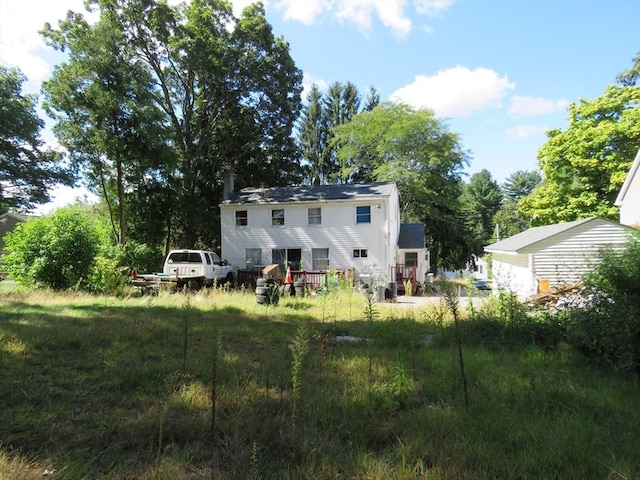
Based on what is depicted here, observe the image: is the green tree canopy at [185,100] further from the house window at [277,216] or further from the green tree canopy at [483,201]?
the green tree canopy at [483,201]

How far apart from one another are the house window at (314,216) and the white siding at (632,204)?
15.6m

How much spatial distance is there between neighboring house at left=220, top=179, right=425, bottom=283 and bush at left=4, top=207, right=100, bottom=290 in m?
9.95

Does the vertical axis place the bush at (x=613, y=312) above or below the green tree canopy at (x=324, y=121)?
below

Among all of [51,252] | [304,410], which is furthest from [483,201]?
[304,410]

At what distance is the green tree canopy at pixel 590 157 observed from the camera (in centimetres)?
2077

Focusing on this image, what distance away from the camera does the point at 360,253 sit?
70.3 ft

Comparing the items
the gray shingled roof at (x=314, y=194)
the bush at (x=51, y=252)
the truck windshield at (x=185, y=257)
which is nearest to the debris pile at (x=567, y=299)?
the gray shingled roof at (x=314, y=194)

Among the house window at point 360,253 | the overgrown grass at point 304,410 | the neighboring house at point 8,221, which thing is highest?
the neighboring house at point 8,221

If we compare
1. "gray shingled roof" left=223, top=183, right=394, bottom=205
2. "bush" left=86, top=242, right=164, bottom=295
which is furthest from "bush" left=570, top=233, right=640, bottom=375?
"gray shingled roof" left=223, top=183, right=394, bottom=205

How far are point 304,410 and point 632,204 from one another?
20716 mm

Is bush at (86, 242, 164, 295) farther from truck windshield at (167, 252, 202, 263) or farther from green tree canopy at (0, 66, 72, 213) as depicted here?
green tree canopy at (0, 66, 72, 213)

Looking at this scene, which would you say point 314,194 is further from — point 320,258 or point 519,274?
point 519,274

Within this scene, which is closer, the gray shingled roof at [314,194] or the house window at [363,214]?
the house window at [363,214]

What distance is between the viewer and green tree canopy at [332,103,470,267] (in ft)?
95.7
